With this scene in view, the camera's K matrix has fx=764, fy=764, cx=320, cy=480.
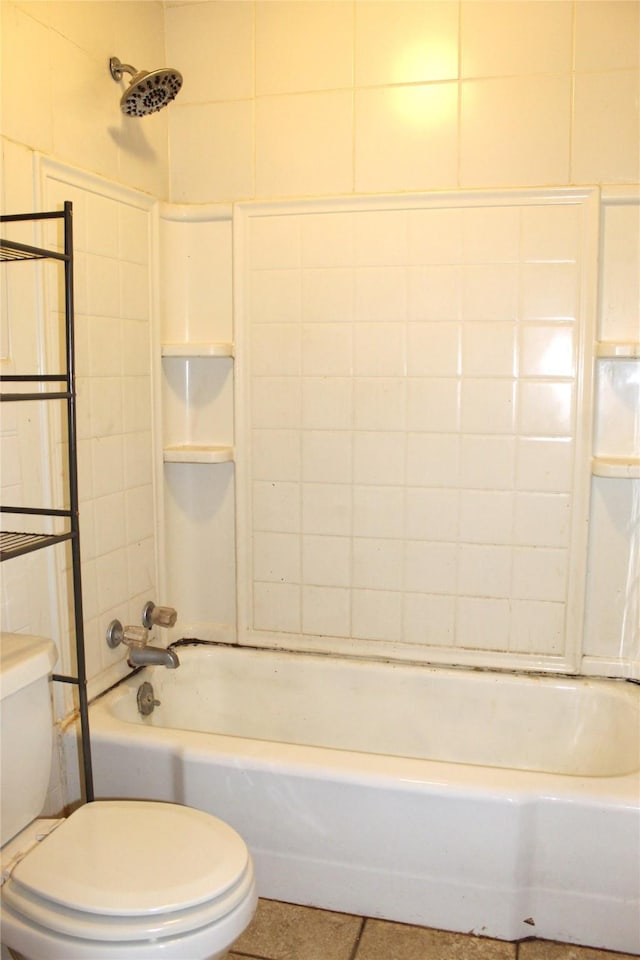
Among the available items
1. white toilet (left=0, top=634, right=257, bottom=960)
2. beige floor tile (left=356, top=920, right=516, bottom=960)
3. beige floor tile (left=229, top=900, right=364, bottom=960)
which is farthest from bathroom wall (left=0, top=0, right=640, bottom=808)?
beige floor tile (left=356, top=920, right=516, bottom=960)

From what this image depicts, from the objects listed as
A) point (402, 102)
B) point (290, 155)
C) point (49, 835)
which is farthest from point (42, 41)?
point (49, 835)

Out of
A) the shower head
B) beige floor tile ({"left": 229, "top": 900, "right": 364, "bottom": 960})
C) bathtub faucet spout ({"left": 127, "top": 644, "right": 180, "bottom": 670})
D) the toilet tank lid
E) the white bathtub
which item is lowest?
beige floor tile ({"left": 229, "top": 900, "right": 364, "bottom": 960})

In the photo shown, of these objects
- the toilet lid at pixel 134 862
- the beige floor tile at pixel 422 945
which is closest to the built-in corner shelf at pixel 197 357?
the toilet lid at pixel 134 862

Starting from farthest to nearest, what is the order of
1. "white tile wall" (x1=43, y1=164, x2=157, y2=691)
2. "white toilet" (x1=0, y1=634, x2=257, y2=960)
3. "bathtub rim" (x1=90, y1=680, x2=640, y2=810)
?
"white tile wall" (x1=43, y1=164, x2=157, y2=691), "bathtub rim" (x1=90, y1=680, x2=640, y2=810), "white toilet" (x1=0, y1=634, x2=257, y2=960)

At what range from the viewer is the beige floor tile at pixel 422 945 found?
1653mm

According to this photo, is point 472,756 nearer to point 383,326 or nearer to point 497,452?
point 497,452

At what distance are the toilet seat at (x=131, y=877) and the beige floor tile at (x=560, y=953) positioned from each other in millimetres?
725

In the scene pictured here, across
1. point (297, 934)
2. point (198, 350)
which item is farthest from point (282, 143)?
point (297, 934)

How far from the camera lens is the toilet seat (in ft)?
4.09

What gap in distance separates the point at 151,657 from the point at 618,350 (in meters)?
1.49

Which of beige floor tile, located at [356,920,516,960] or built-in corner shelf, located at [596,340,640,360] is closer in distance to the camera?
beige floor tile, located at [356,920,516,960]

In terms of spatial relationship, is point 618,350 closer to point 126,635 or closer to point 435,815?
point 435,815

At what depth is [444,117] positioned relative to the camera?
2094 mm

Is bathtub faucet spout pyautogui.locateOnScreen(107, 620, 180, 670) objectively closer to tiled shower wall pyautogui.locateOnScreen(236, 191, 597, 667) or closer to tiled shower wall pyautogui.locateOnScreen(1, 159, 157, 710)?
tiled shower wall pyautogui.locateOnScreen(1, 159, 157, 710)
